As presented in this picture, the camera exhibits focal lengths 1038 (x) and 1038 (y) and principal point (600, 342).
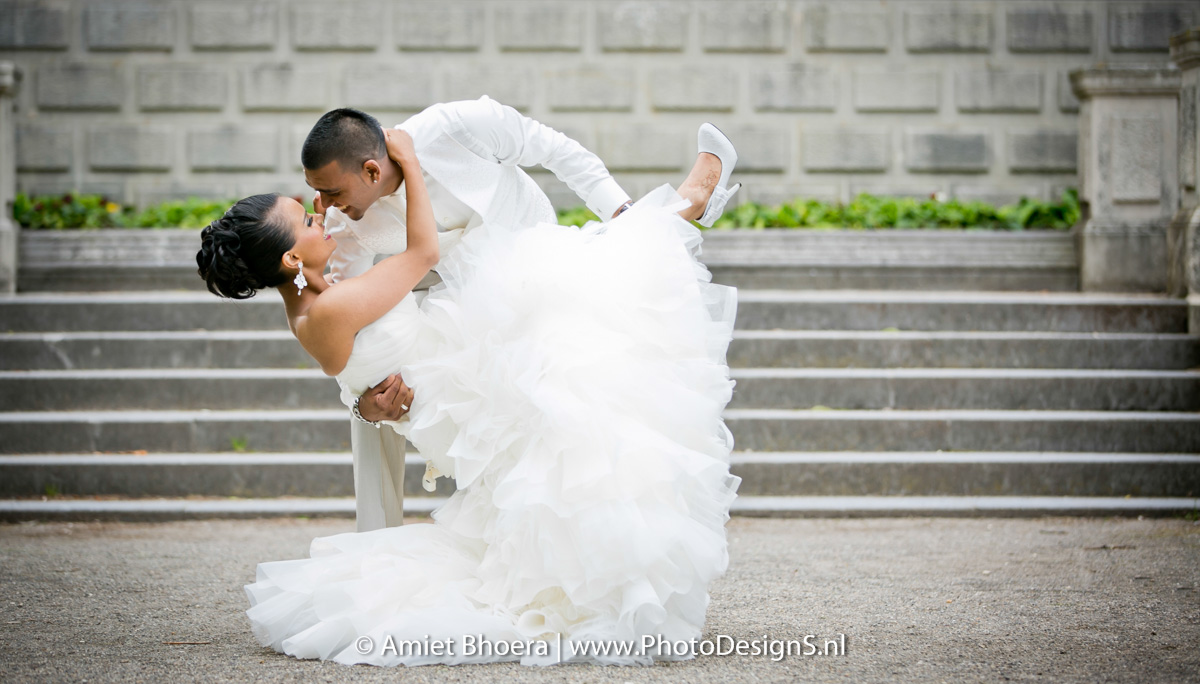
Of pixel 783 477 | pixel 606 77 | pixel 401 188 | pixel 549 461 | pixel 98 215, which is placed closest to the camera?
pixel 549 461

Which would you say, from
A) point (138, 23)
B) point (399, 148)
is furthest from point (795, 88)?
point (399, 148)

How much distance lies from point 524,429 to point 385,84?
27.7 feet

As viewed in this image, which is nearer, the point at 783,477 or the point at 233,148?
the point at 783,477

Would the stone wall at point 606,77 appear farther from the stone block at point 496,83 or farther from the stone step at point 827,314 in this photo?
the stone step at point 827,314

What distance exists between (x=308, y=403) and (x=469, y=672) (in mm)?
4009

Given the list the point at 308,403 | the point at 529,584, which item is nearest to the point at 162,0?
the point at 308,403

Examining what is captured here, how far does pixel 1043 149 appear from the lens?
36.4 feet

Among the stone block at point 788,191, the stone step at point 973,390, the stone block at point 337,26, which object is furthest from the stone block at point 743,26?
the stone step at point 973,390

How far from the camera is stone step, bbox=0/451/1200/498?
6309 millimetres

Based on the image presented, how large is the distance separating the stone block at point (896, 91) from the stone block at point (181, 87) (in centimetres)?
674

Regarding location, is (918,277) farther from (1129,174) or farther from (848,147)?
(848,147)

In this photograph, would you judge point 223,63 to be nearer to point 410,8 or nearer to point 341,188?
→ point 410,8

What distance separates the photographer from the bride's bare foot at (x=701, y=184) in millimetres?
3752

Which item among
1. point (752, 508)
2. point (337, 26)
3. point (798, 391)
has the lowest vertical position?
point (752, 508)
